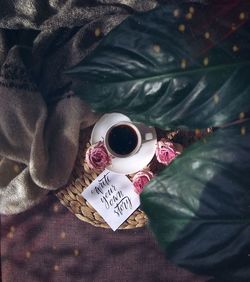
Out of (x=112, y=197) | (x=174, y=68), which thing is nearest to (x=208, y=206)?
(x=174, y=68)

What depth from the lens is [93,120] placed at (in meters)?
0.91

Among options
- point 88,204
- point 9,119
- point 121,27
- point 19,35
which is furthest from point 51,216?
point 121,27

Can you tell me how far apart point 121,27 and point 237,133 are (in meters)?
0.20

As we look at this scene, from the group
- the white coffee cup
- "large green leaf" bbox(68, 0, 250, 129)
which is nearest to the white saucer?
the white coffee cup

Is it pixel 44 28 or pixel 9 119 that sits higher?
pixel 44 28

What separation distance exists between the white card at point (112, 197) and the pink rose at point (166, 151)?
0.08 m

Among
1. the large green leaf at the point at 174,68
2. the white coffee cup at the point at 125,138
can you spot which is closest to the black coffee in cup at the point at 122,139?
the white coffee cup at the point at 125,138

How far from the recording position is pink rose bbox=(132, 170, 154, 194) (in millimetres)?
860

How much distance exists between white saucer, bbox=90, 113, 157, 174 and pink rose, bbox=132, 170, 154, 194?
2 centimetres

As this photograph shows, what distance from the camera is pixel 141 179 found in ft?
2.82

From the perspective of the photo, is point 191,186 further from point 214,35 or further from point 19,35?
point 19,35

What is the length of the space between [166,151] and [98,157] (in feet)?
0.36

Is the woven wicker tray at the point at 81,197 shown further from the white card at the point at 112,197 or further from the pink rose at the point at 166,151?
the pink rose at the point at 166,151

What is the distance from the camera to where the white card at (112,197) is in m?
0.90
